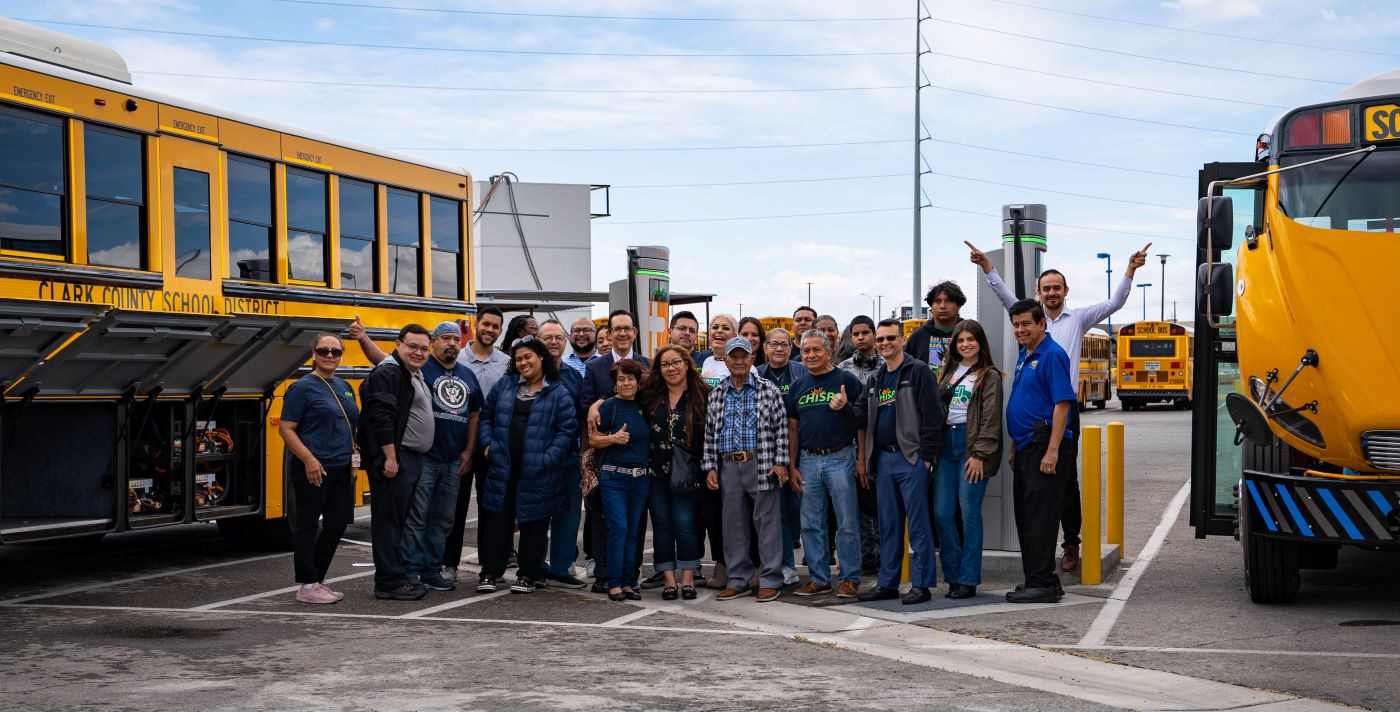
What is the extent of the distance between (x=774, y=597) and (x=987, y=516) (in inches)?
72.2

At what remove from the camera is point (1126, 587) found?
10.3 meters

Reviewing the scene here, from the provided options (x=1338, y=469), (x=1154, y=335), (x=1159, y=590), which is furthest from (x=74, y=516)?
(x=1154, y=335)

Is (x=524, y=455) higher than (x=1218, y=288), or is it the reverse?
(x=1218, y=288)

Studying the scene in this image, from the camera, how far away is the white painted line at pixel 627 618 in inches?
356

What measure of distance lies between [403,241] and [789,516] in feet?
17.4

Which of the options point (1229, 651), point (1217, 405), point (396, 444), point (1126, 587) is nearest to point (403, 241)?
point (396, 444)

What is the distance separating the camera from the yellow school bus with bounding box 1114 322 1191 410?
45.2m

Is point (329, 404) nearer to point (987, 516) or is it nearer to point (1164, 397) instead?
point (987, 516)

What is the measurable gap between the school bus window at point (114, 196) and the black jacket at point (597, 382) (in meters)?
3.39

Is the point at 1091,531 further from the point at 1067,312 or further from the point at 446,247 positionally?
the point at 446,247

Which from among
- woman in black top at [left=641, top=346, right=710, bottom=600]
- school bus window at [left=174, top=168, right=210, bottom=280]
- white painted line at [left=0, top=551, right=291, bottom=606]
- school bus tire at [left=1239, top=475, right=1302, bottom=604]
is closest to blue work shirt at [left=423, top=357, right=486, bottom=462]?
woman in black top at [left=641, top=346, right=710, bottom=600]

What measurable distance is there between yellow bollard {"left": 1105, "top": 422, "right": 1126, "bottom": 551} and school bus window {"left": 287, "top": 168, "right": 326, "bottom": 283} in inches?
265

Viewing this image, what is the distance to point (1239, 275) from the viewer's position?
373 inches

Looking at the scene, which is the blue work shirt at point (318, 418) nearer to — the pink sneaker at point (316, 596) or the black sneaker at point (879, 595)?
the pink sneaker at point (316, 596)
